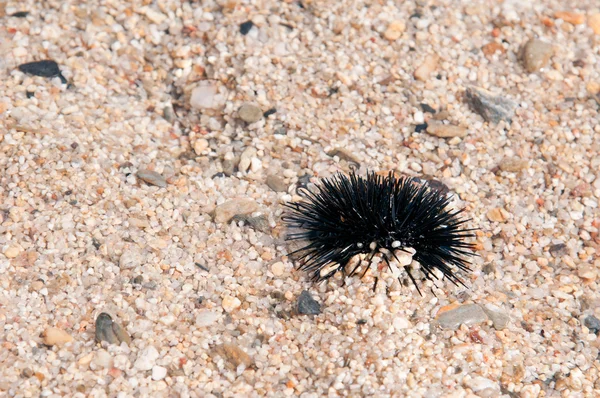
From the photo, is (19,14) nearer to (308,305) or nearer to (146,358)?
(146,358)

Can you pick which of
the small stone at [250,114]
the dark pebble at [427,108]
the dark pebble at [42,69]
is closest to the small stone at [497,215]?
the dark pebble at [427,108]

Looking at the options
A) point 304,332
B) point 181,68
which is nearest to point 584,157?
point 304,332

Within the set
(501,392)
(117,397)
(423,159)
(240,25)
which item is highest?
(240,25)

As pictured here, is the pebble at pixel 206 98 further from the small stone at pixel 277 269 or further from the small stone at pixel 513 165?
the small stone at pixel 513 165

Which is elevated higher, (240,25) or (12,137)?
(240,25)

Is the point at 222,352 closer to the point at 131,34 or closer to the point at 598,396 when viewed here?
the point at 598,396

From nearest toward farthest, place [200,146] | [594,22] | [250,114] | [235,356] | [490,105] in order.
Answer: [235,356]
[200,146]
[250,114]
[490,105]
[594,22]

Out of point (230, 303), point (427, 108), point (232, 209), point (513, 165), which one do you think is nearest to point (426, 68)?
point (427, 108)
